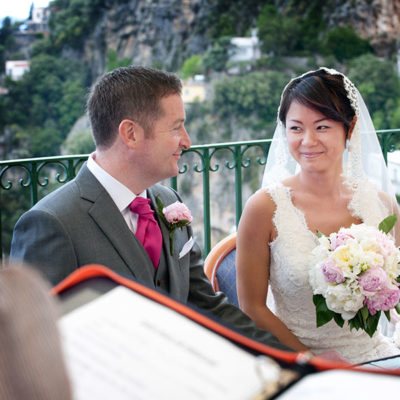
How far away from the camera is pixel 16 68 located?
3141 centimetres

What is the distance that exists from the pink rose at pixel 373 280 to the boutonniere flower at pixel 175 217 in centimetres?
48

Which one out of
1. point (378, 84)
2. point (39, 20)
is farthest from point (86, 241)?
point (39, 20)

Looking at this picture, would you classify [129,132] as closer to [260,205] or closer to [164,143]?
[164,143]

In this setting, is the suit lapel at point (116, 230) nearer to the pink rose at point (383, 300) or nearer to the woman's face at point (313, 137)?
the pink rose at point (383, 300)

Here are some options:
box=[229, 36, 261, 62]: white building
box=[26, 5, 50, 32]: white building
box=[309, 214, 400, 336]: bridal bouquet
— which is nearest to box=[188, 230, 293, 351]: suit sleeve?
box=[309, 214, 400, 336]: bridal bouquet

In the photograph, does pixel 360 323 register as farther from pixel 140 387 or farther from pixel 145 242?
pixel 140 387

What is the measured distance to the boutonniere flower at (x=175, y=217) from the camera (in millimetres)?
1453

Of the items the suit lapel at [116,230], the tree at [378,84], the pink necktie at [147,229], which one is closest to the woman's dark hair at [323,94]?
the pink necktie at [147,229]

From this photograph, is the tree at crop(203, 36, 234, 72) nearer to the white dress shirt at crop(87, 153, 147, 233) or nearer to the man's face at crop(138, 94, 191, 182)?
the man's face at crop(138, 94, 191, 182)

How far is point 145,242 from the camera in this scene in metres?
1.42

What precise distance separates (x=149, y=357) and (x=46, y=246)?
88cm

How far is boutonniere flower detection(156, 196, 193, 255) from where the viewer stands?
1.45 m

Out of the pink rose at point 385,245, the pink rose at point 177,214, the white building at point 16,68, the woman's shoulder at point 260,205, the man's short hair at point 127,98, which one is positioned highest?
the white building at point 16,68

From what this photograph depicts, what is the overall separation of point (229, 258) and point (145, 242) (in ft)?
1.88
